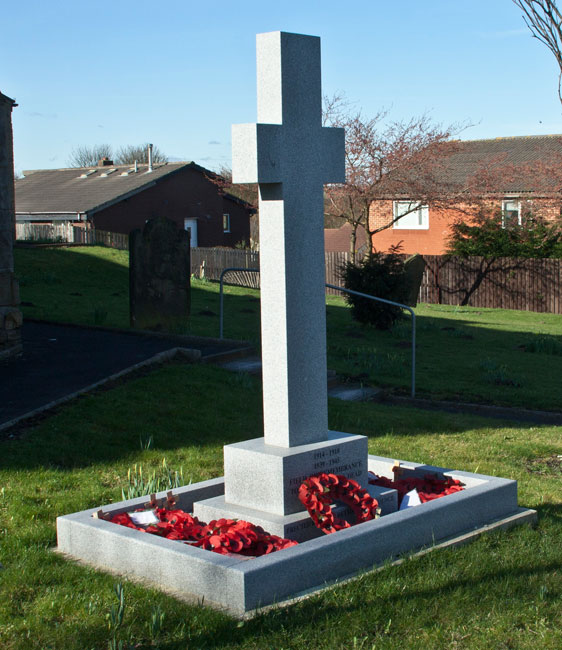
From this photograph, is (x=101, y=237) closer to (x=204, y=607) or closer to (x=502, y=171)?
(x=502, y=171)

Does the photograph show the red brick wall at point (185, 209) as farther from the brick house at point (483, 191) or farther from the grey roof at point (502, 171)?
the grey roof at point (502, 171)

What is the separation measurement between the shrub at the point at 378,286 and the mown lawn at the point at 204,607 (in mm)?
8061

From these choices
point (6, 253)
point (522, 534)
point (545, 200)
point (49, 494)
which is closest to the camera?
point (522, 534)

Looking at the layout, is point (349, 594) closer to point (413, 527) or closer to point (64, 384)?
point (413, 527)

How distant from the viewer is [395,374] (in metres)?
12.1

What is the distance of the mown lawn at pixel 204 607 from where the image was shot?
3.77 m

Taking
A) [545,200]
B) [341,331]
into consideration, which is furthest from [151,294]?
[545,200]

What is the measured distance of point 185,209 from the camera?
44.9 meters

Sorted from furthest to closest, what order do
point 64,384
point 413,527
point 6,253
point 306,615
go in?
point 6,253
point 64,384
point 413,527
point 306,615

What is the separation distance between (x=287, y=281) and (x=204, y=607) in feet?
6.57

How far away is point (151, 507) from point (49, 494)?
99cm

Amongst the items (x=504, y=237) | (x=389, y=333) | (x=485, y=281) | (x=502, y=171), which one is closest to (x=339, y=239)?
(x=502, y=171)

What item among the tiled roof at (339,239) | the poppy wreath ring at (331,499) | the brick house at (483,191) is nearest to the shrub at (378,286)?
the brick house at (483,191)

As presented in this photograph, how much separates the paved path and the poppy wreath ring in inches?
141
